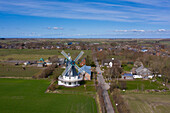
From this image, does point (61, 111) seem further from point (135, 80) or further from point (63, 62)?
point (63, 62)

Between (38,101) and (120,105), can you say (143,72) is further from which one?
(38,101)

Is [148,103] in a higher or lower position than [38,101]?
lower

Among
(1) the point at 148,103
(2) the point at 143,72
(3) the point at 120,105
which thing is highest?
(2) the point at 143,72

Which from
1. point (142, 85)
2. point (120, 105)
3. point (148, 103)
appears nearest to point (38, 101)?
point (120, 105)

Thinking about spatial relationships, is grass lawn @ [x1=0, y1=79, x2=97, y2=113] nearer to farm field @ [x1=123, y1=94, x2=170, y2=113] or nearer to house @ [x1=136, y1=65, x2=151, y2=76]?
farm field @ [x1=123, y1=94, x2=170, y2=113]

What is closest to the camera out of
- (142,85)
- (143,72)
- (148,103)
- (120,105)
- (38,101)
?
(120,105)

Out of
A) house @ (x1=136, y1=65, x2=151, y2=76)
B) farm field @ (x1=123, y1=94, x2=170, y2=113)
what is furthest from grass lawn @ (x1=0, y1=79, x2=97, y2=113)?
house @ (x1=136, y1=65, x2=151, y2=76)

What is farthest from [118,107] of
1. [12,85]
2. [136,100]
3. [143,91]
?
[12,85]
